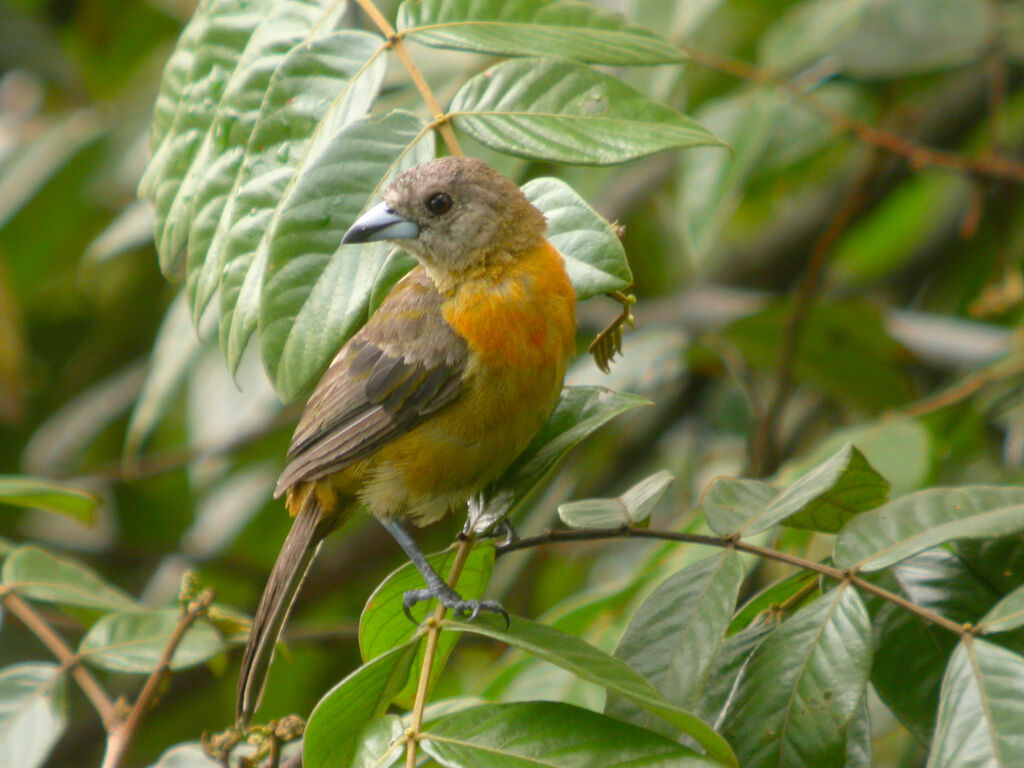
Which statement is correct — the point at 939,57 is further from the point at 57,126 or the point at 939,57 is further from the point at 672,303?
the point at 57,126

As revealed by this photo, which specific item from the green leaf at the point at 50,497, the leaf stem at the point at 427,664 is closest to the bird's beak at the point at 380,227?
the leaf stem at the point at 427,664

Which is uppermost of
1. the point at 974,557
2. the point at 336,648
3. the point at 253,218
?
the point at 253,218

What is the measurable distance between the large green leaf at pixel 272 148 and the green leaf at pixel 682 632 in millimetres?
955

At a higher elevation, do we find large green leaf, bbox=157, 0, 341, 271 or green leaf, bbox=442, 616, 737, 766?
large green leaf, bbox=157, 0, 341, 271

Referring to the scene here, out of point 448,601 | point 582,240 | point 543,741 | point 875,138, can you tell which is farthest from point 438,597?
point 875,138

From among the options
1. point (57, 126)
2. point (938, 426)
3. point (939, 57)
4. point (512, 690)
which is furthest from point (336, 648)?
point (939, 57)

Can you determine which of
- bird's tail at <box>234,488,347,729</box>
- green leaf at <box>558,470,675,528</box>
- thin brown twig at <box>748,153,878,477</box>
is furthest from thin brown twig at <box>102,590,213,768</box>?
thin brown twig at <box>748,153,878,477</box>

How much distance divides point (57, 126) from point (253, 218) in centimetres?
336

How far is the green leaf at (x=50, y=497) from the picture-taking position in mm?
2295

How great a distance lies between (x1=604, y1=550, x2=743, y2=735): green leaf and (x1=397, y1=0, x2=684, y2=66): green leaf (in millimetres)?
958

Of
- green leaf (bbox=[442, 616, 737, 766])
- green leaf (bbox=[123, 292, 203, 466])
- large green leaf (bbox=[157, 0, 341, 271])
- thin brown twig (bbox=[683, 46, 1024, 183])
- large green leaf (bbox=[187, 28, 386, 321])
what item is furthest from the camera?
thin brown twig (bbox=[683, 46, 1024, 183])

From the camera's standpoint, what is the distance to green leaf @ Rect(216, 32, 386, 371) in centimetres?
196

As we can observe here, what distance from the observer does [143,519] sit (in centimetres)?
489

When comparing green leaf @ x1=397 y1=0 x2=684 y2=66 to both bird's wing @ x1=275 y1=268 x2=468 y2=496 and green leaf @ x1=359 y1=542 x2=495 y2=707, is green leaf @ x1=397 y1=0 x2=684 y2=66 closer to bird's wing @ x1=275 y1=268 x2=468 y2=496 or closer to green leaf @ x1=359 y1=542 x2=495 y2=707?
bird's wing @ x1=275 y1=268 x2=468 y2=496
